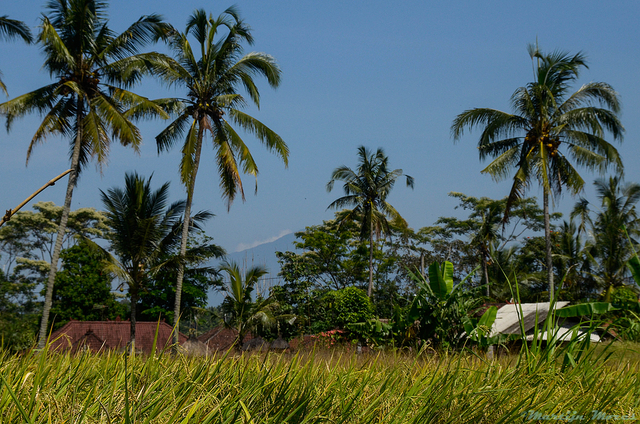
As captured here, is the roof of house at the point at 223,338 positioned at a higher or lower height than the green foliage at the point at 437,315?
lower

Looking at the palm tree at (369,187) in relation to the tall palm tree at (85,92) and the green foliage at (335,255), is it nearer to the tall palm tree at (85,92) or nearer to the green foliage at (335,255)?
the green foliage at (335,255)

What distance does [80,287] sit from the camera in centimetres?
2484

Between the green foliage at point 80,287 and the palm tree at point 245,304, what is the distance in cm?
1054

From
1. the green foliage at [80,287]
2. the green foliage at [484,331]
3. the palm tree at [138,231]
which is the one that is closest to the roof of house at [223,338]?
the palm tree at [138,231]

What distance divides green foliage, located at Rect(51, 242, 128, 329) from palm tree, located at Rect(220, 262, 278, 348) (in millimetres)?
10541

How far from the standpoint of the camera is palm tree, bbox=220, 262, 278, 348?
53.5 feet

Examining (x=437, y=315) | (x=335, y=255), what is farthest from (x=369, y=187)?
(x=437, y=315)

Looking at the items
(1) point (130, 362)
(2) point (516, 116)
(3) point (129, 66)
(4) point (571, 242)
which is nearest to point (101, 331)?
(3) point (129, 66)

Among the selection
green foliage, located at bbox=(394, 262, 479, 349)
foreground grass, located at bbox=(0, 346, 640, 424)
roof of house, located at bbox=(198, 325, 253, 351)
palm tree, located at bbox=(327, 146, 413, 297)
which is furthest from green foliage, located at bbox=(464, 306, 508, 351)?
palm tree, located at bbox=(327, 146, 413, 297)

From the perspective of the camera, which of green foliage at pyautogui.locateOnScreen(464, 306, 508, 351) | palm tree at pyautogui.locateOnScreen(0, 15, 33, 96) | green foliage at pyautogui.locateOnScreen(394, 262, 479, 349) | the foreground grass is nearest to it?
the foreground grass

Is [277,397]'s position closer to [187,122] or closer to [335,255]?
[187,122]

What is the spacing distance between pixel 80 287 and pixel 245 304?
1285cm

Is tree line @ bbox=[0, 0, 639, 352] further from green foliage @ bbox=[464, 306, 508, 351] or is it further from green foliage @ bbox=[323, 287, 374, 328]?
green foliage @ bbox=[464, 306, 508, 351]

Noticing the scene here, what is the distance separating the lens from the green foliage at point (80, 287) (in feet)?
80.1
